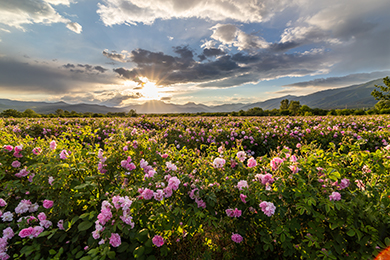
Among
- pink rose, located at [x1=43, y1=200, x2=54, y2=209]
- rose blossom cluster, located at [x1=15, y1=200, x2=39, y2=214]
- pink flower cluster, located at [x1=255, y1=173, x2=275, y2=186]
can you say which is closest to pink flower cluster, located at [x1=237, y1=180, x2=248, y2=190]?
pink flower cluster, located at [x1=255, y1=173, x2=275, y2=186]

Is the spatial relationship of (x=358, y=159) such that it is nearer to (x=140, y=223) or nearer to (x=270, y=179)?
(x=270, y=179)

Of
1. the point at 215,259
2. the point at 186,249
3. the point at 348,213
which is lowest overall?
the point at 215,259

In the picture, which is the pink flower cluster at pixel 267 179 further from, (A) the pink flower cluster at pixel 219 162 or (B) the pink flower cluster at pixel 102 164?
(B) the pink flower cluster at pixel 102 164

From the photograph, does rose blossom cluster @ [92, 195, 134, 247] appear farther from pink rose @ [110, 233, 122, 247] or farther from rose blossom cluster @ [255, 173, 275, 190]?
rose blossom cluster @ [255, 173, 275, 190]

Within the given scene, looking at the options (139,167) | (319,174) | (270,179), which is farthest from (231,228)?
(139,167)

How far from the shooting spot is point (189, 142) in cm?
778

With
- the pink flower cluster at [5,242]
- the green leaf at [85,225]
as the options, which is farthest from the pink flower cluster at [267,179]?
the pink flower cluster at [5,242]

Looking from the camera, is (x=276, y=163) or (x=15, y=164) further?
(x=15, y=164)

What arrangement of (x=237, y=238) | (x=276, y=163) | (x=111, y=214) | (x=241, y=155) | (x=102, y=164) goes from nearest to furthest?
(x=111, y=214) → (x=237, y=238) → (x=276, y=163) → (x=102, y=164) → (x=241, y=155)

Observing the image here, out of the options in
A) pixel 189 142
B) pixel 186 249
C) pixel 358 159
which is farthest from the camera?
pixel 189 142

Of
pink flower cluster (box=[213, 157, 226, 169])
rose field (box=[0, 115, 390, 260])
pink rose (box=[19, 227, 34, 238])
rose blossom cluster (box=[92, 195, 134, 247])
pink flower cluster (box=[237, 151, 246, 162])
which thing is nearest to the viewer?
rose blossom cluster (box=[92, 195, 134, 247])

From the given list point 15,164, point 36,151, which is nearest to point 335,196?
point 36,151

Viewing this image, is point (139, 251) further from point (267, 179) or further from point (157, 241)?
point (267, 179)

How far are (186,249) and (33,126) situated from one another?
11007 mm
